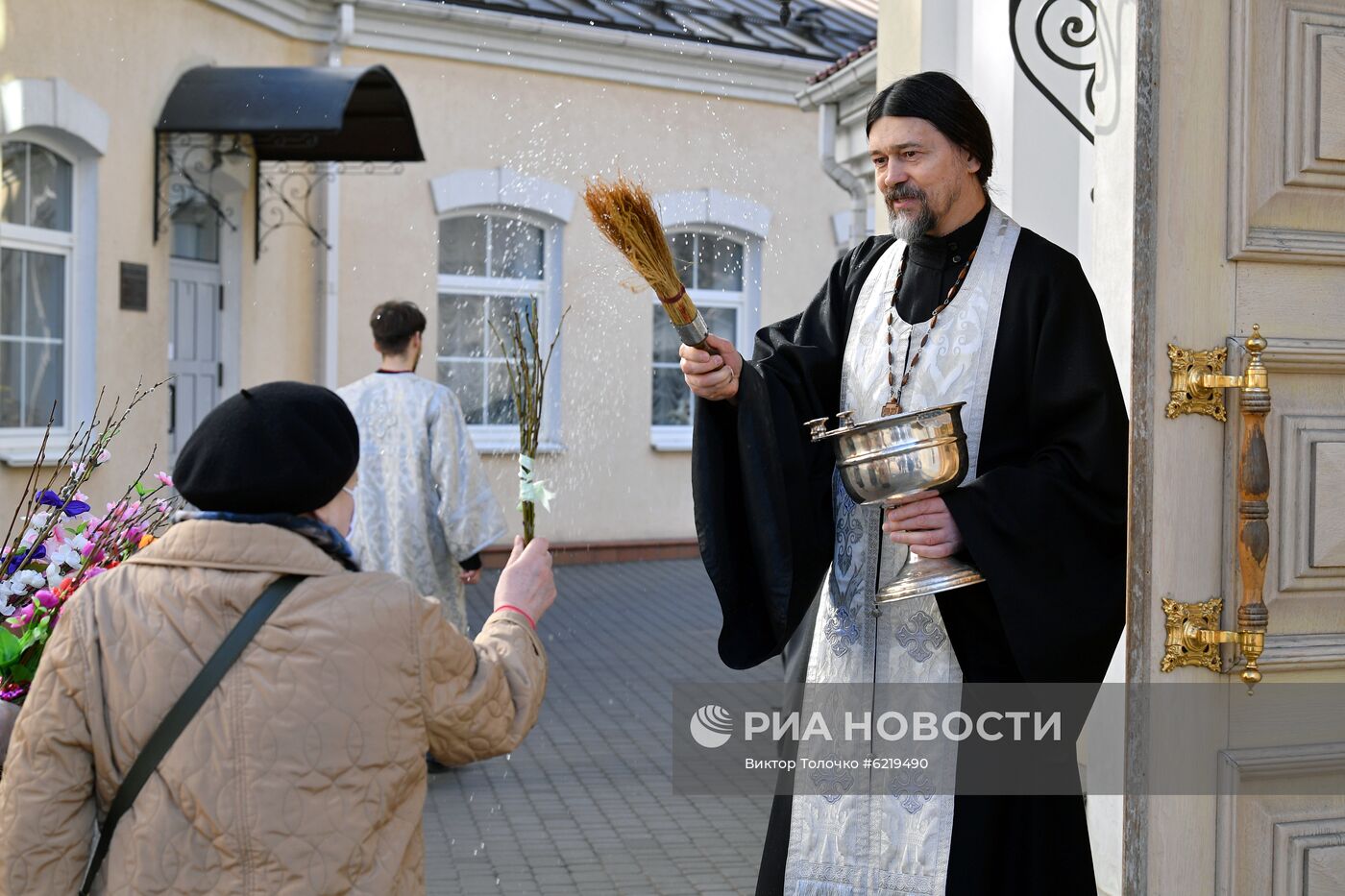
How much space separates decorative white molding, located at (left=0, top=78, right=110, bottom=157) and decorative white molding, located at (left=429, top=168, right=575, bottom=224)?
3.85 m

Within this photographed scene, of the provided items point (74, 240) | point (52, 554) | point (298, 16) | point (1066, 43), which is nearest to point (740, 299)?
point (298, 16)

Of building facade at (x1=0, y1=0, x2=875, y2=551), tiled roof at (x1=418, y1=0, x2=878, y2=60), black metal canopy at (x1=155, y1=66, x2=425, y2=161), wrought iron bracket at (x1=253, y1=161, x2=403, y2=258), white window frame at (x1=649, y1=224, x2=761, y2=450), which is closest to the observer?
building facade at (x1=0, y1=0, x2=875, y2=551)

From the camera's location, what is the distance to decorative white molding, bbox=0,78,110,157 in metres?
9.03

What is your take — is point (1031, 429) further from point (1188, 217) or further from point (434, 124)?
point (434, 124)

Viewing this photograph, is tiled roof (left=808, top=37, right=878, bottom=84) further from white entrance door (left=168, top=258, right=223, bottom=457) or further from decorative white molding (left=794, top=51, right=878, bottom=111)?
white entrance door (left=168, top=258, right=223, bottom=457)

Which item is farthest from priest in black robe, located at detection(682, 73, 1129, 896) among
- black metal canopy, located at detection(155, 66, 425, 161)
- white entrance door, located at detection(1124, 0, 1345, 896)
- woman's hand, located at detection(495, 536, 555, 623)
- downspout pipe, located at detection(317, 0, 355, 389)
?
downspout pipe, located at detection(317, 0, 355, 389)

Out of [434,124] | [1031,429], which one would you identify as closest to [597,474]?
[434,124]

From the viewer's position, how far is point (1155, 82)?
255 centimetres

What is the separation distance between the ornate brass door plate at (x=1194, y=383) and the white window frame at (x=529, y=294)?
11.2 metres

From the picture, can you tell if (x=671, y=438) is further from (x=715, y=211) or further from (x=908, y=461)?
(x=908, y=461)

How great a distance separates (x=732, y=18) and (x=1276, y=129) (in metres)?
13.5

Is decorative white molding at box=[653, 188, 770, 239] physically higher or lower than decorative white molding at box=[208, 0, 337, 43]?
lower

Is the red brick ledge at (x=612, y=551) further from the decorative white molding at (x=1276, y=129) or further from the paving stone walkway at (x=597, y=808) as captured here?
the decorative white molding at (x=1276, y=129)

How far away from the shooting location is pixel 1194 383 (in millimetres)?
2549
